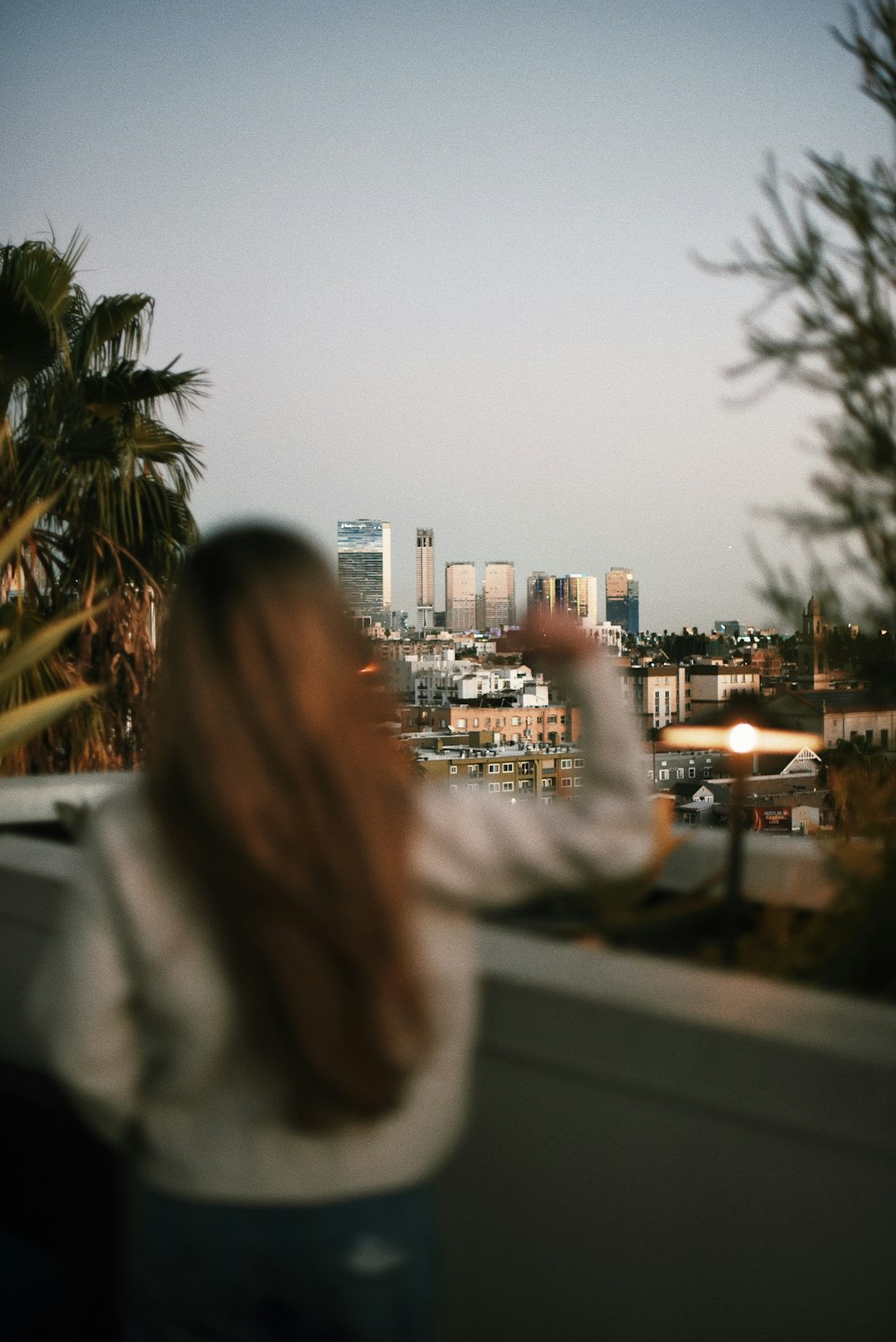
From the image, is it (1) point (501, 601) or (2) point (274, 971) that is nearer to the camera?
(2) point (274, 971)

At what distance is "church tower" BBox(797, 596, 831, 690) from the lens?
2.51 m

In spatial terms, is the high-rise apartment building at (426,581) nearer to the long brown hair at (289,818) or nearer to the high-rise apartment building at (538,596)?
the high-rise apartment building at (538,596)

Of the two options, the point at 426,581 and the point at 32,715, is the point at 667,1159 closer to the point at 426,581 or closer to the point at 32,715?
the point at 32,715

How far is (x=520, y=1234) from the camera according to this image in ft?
4.99

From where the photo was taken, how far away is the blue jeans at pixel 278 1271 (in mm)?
1073

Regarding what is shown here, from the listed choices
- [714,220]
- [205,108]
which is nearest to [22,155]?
[205,108]

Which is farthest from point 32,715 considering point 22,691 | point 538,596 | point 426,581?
point 426,581

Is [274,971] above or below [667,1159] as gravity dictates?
above

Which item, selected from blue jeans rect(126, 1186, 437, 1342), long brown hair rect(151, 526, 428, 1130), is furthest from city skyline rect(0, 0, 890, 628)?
blue jeans rect(126, 1186, 437, 1342)

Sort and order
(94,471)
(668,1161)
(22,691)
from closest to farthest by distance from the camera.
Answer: (668,1161) < (22,691) < (94,471)

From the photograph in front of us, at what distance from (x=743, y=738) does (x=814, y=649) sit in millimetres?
716

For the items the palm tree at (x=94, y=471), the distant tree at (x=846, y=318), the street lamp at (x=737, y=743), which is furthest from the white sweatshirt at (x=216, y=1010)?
the palm tree at (x=94, y=471)

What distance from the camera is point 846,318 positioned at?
233 cm

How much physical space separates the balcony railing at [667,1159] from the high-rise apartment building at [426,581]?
250cm
